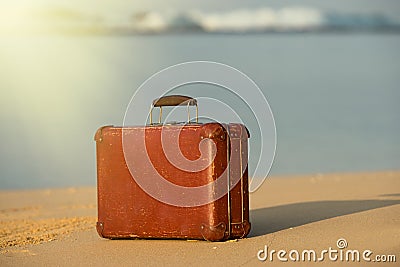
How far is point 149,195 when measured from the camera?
8.02 metres

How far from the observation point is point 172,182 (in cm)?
792

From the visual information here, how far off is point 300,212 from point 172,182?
2221 mm

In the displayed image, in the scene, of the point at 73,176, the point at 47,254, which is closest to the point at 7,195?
the point at 73,176

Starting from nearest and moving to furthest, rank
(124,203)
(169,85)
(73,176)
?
(124,203) < (169,85) < (73,176)

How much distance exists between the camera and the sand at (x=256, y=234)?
716 centimetres

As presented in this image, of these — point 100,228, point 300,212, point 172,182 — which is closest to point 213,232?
point 172,182

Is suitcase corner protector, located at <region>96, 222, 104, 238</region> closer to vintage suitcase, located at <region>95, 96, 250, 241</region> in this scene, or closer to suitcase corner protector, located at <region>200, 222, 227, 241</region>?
vintage suitcase, located at <region>95, 96, 250, 241</region>

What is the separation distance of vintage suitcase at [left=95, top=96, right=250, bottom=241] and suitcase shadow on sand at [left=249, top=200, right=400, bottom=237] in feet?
1.99

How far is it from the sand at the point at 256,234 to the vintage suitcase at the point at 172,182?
0.51ft

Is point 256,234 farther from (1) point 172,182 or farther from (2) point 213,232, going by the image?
(1) point 172,182

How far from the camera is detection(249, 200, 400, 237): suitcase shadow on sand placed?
869 centimetres

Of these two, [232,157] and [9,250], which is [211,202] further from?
[9,250]

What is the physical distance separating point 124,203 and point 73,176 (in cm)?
1114

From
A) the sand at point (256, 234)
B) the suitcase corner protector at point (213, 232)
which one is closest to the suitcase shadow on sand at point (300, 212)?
the sand at point (256, 234)
